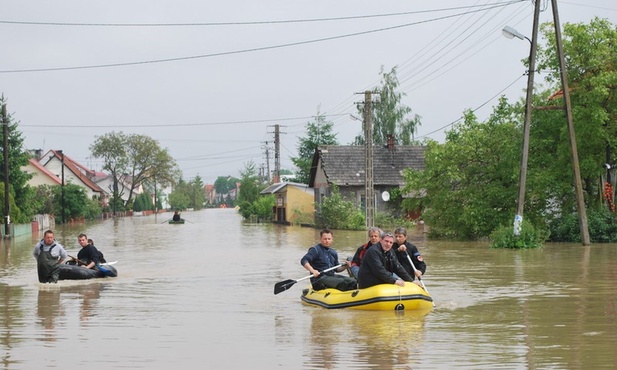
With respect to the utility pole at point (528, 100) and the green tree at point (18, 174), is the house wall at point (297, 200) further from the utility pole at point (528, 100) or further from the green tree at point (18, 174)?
the utility pole at point (528, 100)

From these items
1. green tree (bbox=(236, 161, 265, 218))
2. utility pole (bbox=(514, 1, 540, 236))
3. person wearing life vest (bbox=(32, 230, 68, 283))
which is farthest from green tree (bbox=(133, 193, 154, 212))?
person wearing life vest (bbox=(32, 230, 68, 283))

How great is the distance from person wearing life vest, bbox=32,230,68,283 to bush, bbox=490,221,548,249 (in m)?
18.7

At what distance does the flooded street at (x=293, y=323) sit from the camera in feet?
39.2

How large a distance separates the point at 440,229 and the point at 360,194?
25.9 metres

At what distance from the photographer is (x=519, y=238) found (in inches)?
1430

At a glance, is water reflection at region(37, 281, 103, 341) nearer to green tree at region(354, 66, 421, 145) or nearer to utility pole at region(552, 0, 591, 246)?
utility pole at region(552, 0, 591, 246)

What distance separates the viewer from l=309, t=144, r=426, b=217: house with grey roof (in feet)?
228

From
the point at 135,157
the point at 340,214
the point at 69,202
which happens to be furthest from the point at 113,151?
the point at 340,214

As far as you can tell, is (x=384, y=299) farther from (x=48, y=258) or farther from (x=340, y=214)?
(x=340, y=214)

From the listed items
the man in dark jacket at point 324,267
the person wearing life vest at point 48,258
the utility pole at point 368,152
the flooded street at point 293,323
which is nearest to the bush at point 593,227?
the flooded street at point 293,323

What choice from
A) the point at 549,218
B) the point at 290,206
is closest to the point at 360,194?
the point at 290,206

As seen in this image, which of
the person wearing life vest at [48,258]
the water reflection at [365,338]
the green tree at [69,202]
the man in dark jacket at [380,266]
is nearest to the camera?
the water reflection at [365,338]

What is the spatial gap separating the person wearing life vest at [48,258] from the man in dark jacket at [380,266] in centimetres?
914

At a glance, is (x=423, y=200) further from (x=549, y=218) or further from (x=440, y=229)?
(x=549, y=218)
